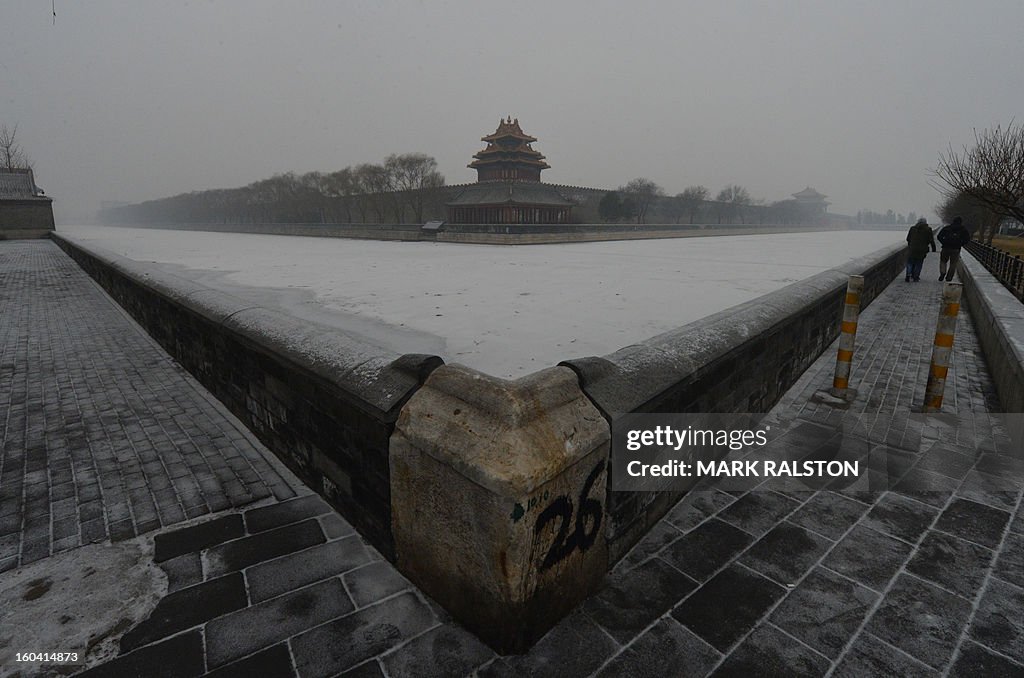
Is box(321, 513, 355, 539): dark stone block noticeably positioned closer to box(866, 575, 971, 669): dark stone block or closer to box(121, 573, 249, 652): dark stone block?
box(121, 573, 249, 652): dark stone block

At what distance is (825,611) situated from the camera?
2.27m

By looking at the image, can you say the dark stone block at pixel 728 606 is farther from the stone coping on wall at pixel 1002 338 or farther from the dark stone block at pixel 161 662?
the stone coping on wall at pixel 1002 338

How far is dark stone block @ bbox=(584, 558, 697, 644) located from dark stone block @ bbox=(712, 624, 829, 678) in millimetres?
330

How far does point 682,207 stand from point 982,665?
245ft

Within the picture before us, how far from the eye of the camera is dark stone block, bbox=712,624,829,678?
1.95 m

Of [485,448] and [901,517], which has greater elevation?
[485,448]

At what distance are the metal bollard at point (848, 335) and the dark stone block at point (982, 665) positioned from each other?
10.8 feet

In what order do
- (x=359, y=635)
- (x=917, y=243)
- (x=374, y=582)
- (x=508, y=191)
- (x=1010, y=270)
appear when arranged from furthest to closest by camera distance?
(x=508, y=191) → (x=917, y=243) → (x=1010, y=270) → (x=374, y=582) → (x=359, y=635)

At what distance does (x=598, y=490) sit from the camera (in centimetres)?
229

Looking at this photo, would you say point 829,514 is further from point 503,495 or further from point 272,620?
point 272,620

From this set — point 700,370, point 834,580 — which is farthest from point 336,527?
point 834,580

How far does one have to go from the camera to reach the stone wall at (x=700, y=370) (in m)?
2.51

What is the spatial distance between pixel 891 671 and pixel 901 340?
7.09m

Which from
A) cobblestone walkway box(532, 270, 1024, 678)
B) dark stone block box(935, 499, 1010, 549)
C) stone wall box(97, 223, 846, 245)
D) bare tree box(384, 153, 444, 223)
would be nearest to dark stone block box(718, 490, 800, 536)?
cobblestone walkway box(532, 270, 1024, 678)
